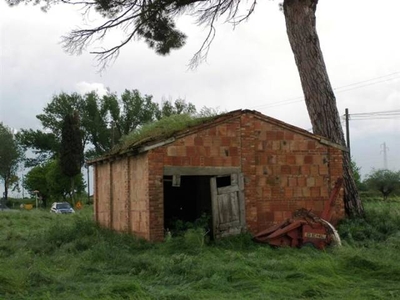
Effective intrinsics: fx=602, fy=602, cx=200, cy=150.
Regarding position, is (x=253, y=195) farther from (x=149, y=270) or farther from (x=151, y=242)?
(x=149, y=270)

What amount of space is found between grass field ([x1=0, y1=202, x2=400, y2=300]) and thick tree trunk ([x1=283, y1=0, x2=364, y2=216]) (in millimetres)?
4216

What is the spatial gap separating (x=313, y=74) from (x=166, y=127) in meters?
5.37

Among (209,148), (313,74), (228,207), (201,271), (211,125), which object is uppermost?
(313,74)

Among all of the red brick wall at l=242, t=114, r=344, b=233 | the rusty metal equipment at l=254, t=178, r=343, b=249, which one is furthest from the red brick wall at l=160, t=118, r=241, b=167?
the rusty metal equipment at l=254, t=178, r=343, b=249

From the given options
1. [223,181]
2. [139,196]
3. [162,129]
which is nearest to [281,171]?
[223,181]

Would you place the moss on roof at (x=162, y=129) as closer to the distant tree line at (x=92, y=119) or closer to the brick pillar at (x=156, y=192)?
the brick pillar at (x=156, y=192)

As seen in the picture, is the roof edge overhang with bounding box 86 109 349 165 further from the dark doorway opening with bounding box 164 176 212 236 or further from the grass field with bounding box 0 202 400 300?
the dark doorway opening with bounding box 164 176 212 236

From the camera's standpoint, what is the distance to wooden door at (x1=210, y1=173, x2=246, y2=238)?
55.9ft

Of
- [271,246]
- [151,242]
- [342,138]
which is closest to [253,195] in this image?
[271,246]

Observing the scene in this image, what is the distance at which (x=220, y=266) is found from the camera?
1177 cm

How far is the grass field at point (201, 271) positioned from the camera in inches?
381

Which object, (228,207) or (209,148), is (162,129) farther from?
(228,207)

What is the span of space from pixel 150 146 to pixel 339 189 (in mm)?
5526

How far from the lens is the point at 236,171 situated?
17.4m
